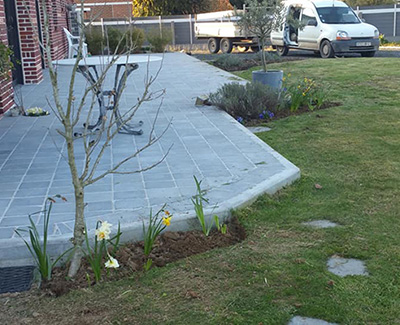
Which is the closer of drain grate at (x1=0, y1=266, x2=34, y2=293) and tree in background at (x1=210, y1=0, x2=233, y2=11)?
drain grate at (x1=0, y1=266, x2=34, y2=293)

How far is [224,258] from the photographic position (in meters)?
3.87

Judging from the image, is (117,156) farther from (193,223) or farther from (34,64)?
(34,64)

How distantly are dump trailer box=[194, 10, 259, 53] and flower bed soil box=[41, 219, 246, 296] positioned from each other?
20551 mm

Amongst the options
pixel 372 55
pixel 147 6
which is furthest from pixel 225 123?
pixel 147 6

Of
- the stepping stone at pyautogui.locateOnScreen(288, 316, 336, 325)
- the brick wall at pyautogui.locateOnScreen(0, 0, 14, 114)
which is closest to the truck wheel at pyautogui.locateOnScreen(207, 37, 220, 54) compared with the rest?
the brick wall at pyautogui.locateOnScreen(0, 0, 14, 114)

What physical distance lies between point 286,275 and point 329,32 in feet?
56.7

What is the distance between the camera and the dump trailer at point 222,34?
24.7 metres

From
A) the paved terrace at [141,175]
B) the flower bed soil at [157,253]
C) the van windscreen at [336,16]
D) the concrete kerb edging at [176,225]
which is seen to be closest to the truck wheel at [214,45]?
the van windscreen at [336,16]

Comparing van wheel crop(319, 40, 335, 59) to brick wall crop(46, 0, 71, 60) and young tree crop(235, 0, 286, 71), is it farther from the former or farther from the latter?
young tree crop(235, 0, 286, 71)

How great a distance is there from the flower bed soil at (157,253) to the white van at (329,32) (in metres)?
16.3

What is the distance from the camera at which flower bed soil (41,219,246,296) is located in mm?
3566

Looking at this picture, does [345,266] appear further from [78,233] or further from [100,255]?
[78,233]

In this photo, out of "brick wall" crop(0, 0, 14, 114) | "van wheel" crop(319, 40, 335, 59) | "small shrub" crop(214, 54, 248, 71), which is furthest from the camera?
"van wheel" crop(319, 40, 335, 59)

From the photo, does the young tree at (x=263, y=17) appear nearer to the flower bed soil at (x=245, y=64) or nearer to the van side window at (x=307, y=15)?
the flower bed soil at (x=245, y=64)
